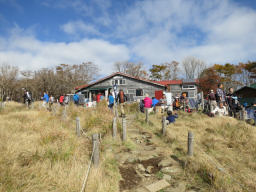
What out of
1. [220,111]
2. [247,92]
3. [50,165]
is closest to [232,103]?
[220,111]

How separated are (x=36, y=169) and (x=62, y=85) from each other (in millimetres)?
30077

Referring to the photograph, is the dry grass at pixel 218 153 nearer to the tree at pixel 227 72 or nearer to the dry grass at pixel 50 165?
the dry grass at pixel 50 165

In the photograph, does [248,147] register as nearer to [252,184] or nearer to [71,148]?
[252,184]

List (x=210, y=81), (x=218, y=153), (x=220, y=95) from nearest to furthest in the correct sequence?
1. (x=218, y=153)
2. (x=220, y=95)
3. (x=210, y=81)

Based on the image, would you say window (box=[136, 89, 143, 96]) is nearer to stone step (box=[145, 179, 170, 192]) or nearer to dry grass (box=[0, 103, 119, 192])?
dry grass (box=[0, 103, 119, 192])

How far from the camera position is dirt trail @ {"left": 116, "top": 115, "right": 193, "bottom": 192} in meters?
3.45

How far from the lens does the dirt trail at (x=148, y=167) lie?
3.45m

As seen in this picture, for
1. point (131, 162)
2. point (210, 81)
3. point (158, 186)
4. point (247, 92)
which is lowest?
point (158, 186)

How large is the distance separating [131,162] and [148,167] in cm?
50

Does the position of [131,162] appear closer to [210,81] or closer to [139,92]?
[139,92]

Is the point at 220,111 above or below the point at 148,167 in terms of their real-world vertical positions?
above

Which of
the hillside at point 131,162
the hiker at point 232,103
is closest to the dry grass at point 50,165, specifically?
the hillside at point 131,162

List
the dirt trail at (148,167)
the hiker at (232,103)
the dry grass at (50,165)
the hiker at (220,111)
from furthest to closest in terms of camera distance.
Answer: the hiker at (232,103), the hiker at (220,111), the dirt trail at (148,167), the dry grass at (50,165)

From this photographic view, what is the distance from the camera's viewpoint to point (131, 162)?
4.41m
